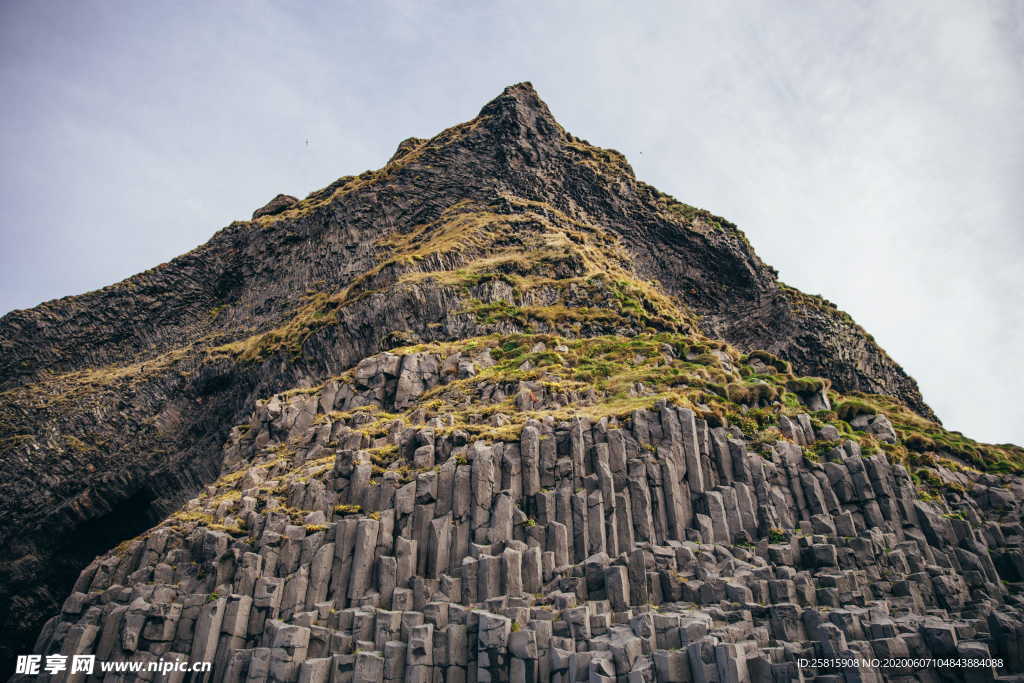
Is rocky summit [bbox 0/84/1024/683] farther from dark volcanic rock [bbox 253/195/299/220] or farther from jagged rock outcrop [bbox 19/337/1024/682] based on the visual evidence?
dark volcanic rock [bbox 253/195/299/220]

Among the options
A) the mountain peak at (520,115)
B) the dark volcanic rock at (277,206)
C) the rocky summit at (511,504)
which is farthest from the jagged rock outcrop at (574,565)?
the dark volcanic rock at (277,206)

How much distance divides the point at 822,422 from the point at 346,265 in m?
47.1

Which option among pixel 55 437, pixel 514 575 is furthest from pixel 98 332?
pixel 514 575

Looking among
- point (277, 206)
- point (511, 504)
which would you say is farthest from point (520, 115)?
point (511, 504)

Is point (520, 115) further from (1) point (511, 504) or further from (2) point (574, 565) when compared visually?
(2) point (574, 565)

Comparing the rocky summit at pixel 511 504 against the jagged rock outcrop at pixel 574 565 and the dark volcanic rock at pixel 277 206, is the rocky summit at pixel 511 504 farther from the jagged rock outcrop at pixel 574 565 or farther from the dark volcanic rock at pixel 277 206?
the dark volcanic rock at pixel 277 206

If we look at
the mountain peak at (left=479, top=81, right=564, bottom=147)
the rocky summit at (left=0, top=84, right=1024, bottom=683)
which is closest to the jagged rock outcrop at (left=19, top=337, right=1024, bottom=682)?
the rocky summit at (left=0, top=84, right=1024, bottom=683)

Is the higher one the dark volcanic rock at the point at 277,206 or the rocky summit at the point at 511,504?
the dark volcanic rock at the point at 277,206

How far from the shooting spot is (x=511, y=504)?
23.7 m

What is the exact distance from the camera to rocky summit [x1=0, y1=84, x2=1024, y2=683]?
62.5 ft

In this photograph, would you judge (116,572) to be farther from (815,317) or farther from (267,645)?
(815,317)

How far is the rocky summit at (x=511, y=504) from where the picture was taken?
1906 centimetres

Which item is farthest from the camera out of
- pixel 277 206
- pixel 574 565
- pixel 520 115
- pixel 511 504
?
pixel 277 206

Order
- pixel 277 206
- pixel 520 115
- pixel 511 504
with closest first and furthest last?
pixel 511 504 → pixel 520 115 → pixel 277 206
